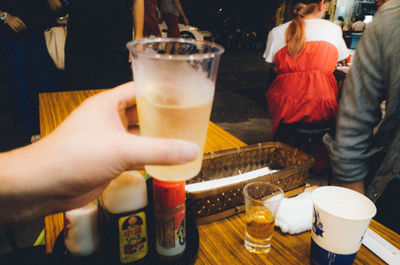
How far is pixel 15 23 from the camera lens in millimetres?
2740

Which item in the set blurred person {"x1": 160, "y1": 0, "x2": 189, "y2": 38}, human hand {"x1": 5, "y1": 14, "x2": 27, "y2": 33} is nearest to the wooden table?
human hand {"x1": 5, "y1": 14, "x2": 27, "y2": 33}

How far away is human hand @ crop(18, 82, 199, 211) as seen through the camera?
1.78 ft

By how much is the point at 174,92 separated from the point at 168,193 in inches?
Result: 9.5

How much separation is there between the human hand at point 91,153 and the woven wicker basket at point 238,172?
0.26 metres

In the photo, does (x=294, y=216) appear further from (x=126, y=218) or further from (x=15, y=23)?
(x=15, y=23)

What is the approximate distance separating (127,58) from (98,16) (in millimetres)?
384

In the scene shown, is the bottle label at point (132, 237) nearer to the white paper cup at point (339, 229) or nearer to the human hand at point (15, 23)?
the white paper cup at point (339, 229)

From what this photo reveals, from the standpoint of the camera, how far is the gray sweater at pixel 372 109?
118cm

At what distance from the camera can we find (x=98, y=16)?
210 cm

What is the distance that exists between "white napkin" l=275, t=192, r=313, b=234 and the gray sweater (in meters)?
0.59

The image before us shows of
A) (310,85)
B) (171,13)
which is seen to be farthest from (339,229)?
(171,13)

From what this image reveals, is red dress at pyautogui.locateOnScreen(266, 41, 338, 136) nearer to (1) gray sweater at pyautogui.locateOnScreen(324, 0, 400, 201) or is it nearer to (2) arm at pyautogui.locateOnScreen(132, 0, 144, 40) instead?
(1) gray sweater at pyautogui.locateOnScreen(324, 0, 400, 201)

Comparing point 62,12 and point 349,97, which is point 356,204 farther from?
point 62,12

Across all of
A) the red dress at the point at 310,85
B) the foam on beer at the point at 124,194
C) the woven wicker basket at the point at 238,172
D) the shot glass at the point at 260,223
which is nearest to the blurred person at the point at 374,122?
the woven wicker basket at the point at 238,172
